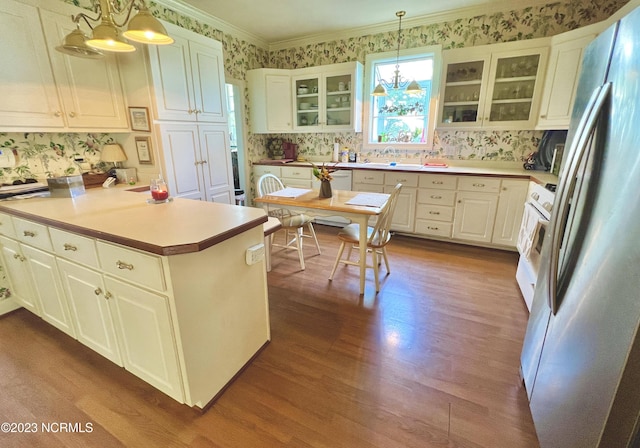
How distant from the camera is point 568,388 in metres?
1.00

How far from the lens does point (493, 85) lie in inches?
127

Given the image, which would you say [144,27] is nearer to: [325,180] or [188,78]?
[325,180]

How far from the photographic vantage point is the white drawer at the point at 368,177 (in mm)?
3670

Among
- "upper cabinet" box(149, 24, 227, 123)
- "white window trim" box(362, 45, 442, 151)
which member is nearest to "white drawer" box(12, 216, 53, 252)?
"upper cabinet" box(149, 24, 227, 123)

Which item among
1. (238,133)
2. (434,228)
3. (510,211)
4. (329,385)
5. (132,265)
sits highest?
(238,133)

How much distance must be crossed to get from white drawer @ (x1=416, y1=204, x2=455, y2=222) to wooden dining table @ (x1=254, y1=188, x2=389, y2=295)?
1181 millimetres

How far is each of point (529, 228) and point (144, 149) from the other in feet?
11.4

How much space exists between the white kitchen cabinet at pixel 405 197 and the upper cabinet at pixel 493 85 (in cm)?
80

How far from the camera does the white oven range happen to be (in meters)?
2.12

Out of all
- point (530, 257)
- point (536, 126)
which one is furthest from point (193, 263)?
point (536, 126)

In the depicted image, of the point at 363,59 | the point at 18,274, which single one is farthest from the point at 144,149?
the point at 363,59

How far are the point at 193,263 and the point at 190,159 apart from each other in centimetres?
210

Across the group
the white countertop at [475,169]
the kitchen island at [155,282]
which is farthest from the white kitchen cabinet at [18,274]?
the white countertop at [475,169]

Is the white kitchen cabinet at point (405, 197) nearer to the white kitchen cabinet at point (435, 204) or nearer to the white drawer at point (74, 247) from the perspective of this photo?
the white kitchen cabinet at point (435, 204)
